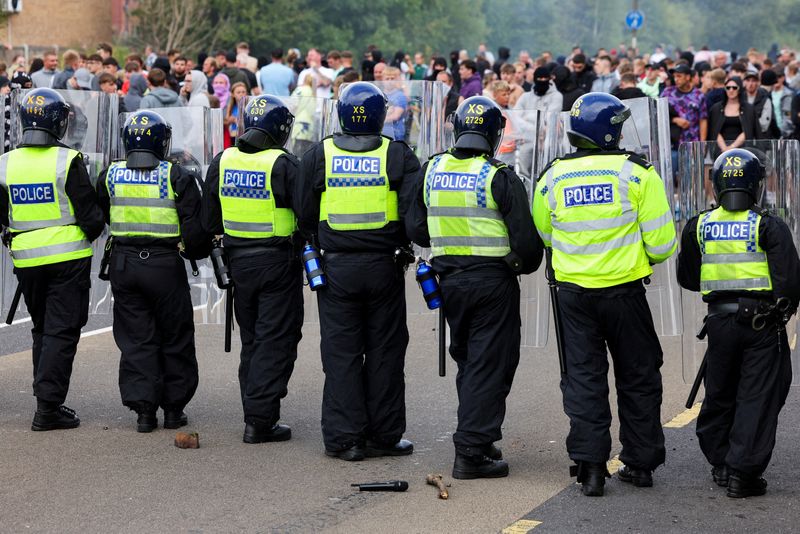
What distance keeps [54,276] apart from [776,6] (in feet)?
287

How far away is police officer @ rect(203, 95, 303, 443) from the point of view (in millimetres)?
7320

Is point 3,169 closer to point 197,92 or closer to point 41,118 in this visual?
point 41,118

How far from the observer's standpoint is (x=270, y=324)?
7352 mm

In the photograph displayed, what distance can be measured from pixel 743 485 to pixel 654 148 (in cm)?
311

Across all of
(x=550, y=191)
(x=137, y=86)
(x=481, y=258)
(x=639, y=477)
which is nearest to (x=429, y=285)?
(x=481, y=258)

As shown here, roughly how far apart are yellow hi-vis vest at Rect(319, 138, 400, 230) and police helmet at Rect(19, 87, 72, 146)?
5.86 feet

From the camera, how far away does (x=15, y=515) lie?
6.02m

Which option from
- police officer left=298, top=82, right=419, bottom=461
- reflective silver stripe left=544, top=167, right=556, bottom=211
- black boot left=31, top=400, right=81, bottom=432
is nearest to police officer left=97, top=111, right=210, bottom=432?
black boot left=31, top=400, right=81, bottom=432

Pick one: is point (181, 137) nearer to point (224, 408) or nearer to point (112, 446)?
point (224, 408)

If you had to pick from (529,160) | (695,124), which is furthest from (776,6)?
(529,160)

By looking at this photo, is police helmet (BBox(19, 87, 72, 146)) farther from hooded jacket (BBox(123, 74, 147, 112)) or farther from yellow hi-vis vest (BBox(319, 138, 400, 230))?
hooded jacket (BBox(123, 74, 147, 112))

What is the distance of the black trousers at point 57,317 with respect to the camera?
25.3ft

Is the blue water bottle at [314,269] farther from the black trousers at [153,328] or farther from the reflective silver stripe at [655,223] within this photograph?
the reflective silver stripe at [655,223]

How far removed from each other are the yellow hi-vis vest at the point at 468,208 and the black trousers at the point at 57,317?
2.36 m
